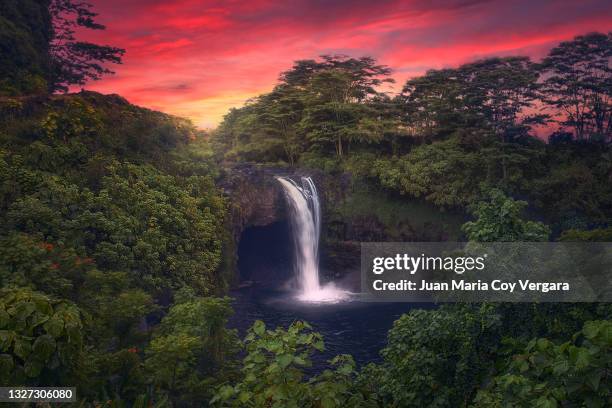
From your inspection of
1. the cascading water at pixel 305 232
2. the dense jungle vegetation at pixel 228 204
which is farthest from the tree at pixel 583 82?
the cascading water at pixel 305 232

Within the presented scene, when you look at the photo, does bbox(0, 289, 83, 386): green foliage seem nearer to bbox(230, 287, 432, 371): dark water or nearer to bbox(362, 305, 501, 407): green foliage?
bbox(362, 305, 501, 407): green foliage

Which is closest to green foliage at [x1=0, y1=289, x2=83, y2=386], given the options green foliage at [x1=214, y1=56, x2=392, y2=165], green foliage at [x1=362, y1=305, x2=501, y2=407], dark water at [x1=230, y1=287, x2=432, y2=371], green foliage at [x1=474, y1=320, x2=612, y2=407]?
green foliage at [x1=474, y1=320, x2=612, y2=407]

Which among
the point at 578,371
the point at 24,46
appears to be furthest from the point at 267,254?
the point at 578,371

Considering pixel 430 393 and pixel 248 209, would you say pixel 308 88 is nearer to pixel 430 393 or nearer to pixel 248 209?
pixel 248 209

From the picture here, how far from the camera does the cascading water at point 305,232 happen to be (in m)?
28.4

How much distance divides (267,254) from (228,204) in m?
7.76

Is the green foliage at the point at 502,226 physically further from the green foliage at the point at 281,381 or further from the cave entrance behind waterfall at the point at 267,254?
the cave entrance behind waterfall at the point at 267,254

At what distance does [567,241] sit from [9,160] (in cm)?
1780

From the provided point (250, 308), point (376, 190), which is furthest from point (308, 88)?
point (250, 308)

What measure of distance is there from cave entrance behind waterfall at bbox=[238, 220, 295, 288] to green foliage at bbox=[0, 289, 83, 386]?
917 inches

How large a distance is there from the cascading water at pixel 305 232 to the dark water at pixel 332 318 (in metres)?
2.63

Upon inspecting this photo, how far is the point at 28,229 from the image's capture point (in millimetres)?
12992

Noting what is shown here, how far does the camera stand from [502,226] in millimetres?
9359

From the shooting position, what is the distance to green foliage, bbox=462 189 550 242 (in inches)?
Result: 365
